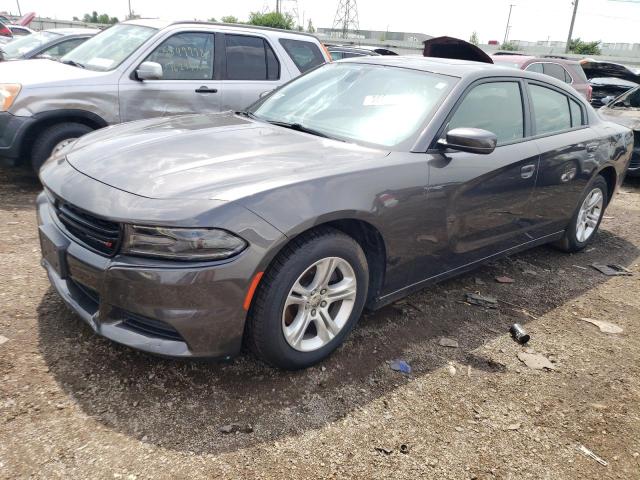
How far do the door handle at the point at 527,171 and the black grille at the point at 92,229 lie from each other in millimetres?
2700

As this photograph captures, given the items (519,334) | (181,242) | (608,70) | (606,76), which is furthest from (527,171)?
(606,76)

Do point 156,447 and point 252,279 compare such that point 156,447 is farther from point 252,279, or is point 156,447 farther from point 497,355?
point 497,355

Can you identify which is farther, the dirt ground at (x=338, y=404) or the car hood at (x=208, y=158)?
the car hood at (x=208, y=158)

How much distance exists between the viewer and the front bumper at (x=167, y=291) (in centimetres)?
219

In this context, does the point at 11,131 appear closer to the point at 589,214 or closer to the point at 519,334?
the point at 519,334

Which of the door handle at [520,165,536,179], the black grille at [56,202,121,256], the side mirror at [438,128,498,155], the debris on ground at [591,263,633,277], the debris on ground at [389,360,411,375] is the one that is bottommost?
the debris on ground at [591,263,633,277]

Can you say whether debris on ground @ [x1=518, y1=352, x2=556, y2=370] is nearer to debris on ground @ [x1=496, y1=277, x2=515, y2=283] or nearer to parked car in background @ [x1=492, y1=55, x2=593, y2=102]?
debris on ground @ [x1=496, y1=277, x2=515, y2=283]

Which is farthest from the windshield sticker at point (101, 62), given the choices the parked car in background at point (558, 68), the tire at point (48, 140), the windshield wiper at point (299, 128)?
the parked car in background at point (558, 68)

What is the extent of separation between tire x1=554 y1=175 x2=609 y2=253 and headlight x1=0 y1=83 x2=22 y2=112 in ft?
17.2

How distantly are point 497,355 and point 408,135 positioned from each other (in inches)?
56.4

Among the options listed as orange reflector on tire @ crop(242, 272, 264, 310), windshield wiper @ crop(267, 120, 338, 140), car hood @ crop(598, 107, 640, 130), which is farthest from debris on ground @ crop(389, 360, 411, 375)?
car hood @ crop(598, 107, 640, 130)

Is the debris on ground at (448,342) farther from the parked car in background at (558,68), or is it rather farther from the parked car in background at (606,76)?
the parked car in background at (558,68)

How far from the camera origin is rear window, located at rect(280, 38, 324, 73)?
636 centimetres

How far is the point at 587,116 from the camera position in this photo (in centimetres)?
455
